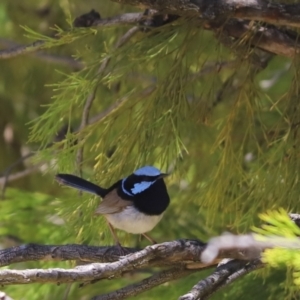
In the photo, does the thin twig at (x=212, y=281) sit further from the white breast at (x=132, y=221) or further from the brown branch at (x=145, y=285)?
the white breast at (x=132, y=221)

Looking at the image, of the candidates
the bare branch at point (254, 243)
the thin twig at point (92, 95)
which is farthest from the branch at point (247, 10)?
the bare branch at point (254, 243)

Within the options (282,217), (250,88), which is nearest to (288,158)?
(250,88)

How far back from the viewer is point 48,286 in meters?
2.51

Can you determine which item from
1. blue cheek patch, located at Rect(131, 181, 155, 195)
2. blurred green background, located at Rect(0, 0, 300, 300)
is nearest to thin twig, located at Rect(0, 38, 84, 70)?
blurred green background, located at Rect(0, 0, 300, 300)

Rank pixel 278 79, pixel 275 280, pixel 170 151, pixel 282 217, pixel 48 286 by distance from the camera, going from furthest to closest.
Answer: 1. pixel 278 79
2. pixel 48 286
3. pixel 275 280
4. pixel 170 151
5. pixel 282 217

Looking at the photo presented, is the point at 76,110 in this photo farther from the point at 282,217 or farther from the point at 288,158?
the point at 282,217

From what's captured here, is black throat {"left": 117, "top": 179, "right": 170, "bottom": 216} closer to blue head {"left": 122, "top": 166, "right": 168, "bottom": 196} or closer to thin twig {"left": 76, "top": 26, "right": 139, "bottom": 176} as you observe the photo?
blue head {"left": 122, "top": 166, "right": 168, "bottom": 196}

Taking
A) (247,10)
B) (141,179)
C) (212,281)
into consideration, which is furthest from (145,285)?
(247,10)

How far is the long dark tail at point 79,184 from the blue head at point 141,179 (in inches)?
2.9

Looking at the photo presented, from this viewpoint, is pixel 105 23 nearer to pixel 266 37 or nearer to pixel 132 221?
pixel 266 37

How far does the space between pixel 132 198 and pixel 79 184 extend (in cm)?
22

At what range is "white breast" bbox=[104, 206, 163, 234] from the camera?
6.69 ft

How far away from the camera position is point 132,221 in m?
2.08

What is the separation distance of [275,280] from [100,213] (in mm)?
581
